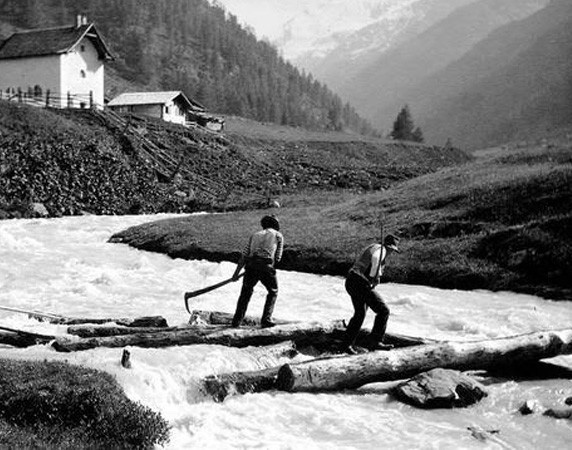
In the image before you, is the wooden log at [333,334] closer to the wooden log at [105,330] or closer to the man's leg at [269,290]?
the man's leg at [269,290]

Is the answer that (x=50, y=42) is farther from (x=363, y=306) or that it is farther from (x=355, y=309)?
(x=363, y=306)

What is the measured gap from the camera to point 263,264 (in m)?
16.9

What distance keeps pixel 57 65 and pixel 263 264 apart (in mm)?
73950

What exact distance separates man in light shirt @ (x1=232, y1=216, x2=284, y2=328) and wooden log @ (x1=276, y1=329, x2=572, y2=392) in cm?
322

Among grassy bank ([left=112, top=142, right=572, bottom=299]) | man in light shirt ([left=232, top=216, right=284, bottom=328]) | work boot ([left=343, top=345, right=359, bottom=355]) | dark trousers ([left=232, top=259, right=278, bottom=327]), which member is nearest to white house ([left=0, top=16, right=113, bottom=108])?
grassy bank ([left=112, top=142, right=572, bottom=299])

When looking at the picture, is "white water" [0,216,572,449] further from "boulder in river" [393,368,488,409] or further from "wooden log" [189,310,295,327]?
"wooden log" [189,310,295,327]

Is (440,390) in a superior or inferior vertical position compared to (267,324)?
inferior

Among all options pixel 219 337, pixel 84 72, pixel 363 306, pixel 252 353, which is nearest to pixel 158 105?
pixel 84 72

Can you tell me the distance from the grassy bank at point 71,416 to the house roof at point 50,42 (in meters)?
77.8

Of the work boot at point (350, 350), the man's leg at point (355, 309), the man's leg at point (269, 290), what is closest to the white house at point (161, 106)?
the man's leg at point (269, 290)

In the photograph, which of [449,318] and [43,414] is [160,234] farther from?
[43,414]

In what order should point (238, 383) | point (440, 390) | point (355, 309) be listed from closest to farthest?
point (238, 383) < point (440, 390) < point (355, 309)

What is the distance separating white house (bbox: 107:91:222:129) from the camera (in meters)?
100

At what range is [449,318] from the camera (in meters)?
22.4
